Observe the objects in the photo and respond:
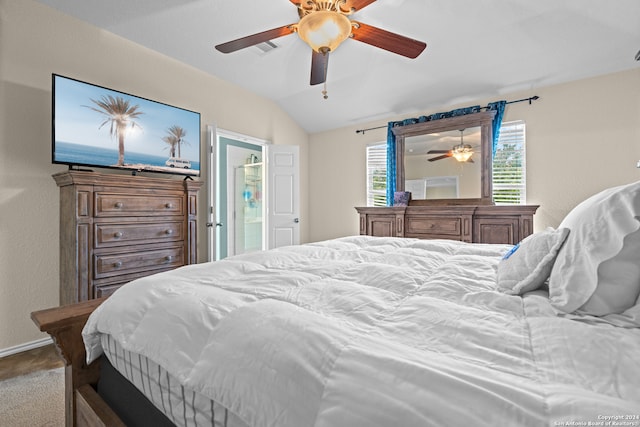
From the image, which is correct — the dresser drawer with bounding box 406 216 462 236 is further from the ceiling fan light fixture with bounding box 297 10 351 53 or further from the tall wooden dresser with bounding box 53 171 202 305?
the tall wooden dresser with bounding box 53 171 202 305

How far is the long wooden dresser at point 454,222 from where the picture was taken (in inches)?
124

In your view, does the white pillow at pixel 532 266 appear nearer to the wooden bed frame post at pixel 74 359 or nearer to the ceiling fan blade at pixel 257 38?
the wooden bed frame post at pixel 74 359

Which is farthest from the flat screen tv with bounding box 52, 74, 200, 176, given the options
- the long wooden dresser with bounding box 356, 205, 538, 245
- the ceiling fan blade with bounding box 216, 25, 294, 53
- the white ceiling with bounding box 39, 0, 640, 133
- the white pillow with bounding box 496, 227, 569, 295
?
the white pillow with bounding box 496, 227, 569, 295

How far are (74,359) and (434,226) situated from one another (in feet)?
11.3

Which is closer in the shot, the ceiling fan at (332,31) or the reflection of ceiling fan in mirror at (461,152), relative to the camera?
the ceiling fan at (332,31)

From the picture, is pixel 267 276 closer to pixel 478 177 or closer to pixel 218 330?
pixel 218 330

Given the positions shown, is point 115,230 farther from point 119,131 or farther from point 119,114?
point 119,114

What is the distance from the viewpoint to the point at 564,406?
41 centimetres

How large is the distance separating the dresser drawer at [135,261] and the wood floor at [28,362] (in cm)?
62

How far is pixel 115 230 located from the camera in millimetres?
2426

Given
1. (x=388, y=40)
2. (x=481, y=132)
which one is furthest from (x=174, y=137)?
(x=481, y=132)

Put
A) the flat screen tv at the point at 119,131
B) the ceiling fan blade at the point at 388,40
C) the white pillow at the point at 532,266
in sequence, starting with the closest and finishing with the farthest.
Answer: the white pillow at the point at 532,266
the ceiling fan blade at the point at 388,40
the flat screen tv at the point at 119,131

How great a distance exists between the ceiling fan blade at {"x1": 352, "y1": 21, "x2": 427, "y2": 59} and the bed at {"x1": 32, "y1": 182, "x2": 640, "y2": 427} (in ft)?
5.24

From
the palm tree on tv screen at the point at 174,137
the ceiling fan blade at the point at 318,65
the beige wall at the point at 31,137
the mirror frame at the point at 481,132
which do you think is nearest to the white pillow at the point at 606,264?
the ceiling fan blade at the point at 318,65
